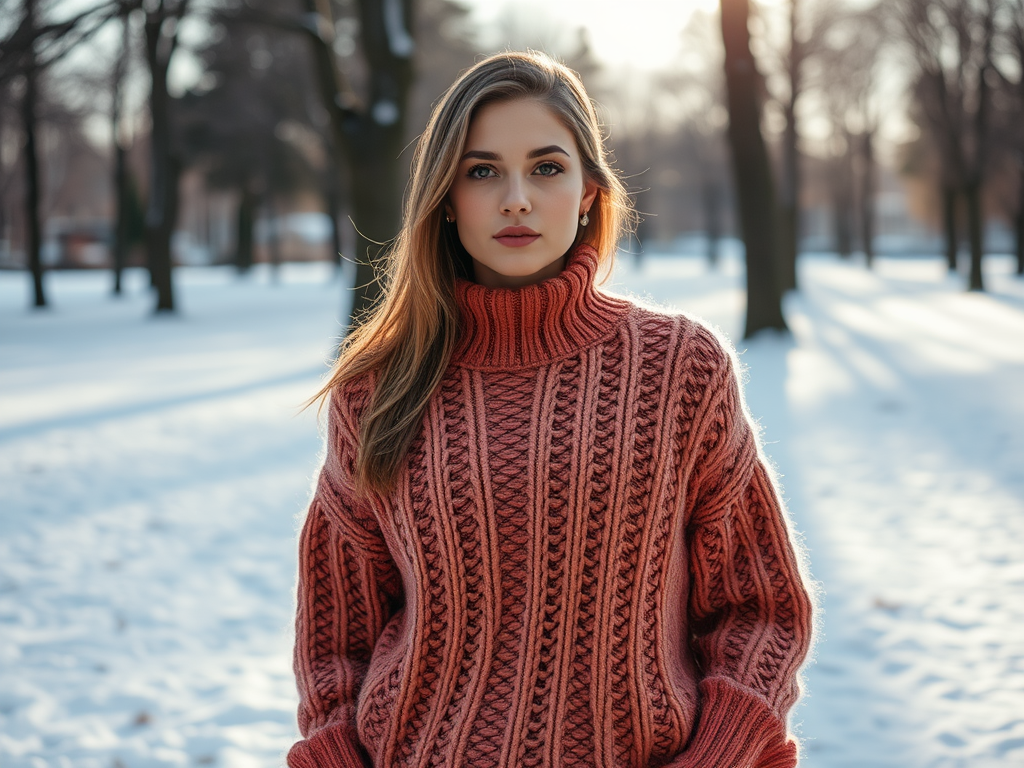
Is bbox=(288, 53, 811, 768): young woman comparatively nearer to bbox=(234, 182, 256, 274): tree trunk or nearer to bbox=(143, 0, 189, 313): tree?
bbox=(143, 0, 189, 313): tree

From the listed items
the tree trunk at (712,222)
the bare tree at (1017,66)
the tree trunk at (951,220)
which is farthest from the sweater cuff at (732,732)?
the tree trunk at (712,222)

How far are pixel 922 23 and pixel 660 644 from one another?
20.5 m

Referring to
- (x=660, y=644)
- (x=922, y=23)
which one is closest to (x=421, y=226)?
(x=660, y=644)

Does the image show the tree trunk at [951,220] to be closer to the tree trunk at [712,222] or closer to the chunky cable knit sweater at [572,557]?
the tree trunk at [712,222]

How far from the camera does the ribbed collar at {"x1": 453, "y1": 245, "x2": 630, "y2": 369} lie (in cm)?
174

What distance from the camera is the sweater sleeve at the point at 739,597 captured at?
1.66m

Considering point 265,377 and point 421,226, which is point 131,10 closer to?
point 265,377

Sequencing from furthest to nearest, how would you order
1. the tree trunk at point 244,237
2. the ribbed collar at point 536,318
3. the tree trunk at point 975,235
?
the tree trunk at point 244,237 < the tree trunk at point 975,235 < the ribbed collar at point 536,318

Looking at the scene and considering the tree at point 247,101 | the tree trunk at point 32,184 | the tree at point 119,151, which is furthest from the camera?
the tree at point 247,101

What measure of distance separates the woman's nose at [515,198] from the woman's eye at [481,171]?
52mm

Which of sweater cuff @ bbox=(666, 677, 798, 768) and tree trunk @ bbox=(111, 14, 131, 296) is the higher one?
tree trunk @ bbox=(111, 14, 131, 296)

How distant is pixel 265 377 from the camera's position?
Answer: 1109 cm

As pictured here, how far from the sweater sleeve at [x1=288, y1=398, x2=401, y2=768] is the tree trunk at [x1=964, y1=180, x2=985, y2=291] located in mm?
19811

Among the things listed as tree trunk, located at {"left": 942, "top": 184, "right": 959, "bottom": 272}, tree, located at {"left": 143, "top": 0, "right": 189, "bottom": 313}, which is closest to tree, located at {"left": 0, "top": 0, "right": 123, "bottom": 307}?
tree, located at {"left": 143, "top": 0, "right": 189, "bottom": 313}
